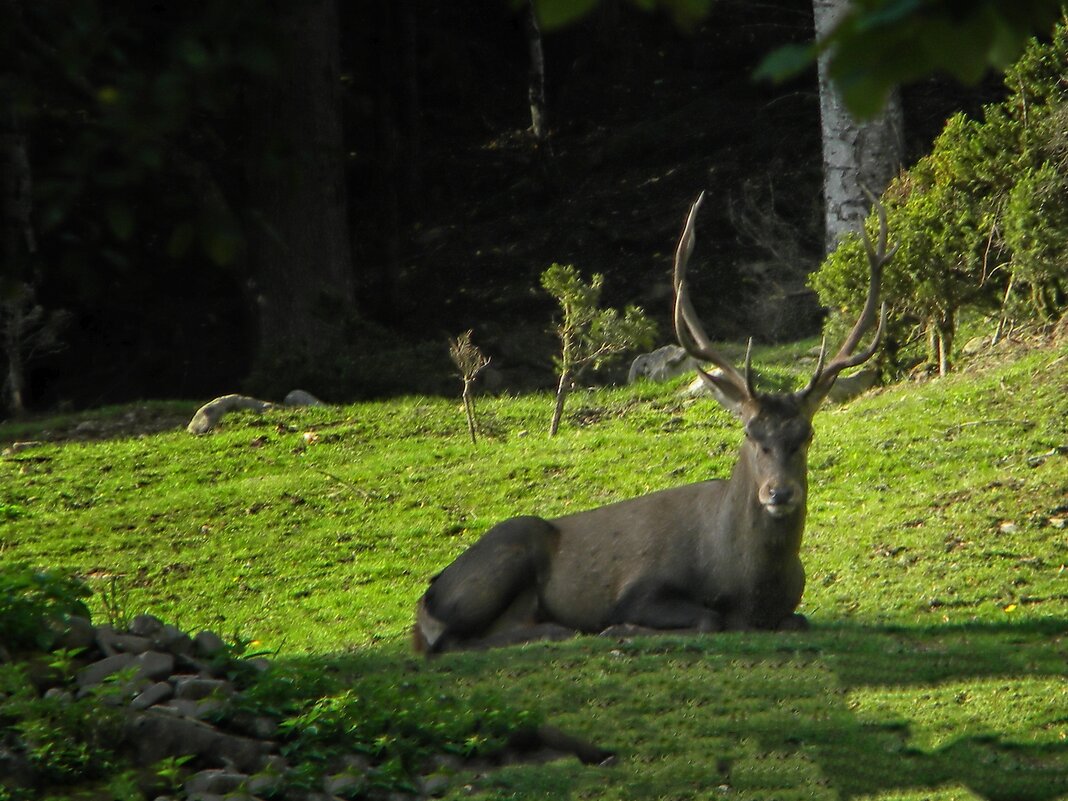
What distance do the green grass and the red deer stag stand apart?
1.36 ft

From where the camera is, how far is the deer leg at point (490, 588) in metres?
8.83

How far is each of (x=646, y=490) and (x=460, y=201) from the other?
46.9 feet

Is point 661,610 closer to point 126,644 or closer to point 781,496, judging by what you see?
point 781,496

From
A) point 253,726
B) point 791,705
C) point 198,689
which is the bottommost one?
point 791,705

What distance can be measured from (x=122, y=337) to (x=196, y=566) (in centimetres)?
1161

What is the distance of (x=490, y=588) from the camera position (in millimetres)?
8922

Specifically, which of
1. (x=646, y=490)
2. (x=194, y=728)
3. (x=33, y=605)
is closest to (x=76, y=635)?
(x=33, y=605)

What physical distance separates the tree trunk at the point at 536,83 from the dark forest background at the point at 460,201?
12.8 inches

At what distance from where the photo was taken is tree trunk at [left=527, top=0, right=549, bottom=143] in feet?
80.9

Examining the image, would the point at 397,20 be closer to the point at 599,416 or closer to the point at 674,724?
the point at 599,416

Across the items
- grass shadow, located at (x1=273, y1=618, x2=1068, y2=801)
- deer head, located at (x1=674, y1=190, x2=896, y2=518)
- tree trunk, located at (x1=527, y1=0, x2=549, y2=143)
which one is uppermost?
tree trunk, located at (x1=527, y1=0, x2=549, y2=143)

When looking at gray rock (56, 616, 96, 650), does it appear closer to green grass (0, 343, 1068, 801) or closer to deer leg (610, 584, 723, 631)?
green grass (0, 343, 1068, 801)

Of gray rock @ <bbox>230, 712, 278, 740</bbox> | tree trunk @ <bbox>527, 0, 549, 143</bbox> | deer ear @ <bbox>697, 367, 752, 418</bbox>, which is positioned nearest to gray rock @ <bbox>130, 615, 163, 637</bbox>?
gray rock @ <bbox>230, 712, 278, 740</bbox>

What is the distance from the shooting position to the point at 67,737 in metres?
5.62
